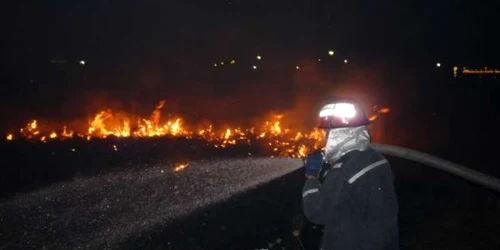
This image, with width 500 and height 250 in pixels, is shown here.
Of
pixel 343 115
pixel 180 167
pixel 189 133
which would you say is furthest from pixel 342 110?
pixel 189 133

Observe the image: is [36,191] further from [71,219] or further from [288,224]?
[288,224]

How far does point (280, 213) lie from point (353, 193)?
5448mm

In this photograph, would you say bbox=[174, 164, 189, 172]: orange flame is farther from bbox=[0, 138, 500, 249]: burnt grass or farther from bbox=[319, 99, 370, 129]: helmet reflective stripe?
bbox=[319, 99, 370, 129]: helmet reflective stripe

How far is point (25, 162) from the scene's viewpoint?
41.7 feet

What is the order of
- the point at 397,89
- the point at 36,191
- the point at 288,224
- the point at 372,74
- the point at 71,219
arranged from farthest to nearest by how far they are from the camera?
the point at 372,74 < the point at 397,89 < the point at 36,191 < the point at 71,219 < the point at 288,224

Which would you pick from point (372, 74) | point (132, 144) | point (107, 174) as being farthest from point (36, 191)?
point (372, 74)

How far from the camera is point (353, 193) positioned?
299 centimetres

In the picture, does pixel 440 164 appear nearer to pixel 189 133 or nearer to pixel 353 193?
pixel 353 193

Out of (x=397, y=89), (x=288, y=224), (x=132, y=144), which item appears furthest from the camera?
(x=397, y=89)

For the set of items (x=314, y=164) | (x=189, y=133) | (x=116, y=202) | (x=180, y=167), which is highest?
(x=314, y=164)

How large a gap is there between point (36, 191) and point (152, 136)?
561cm

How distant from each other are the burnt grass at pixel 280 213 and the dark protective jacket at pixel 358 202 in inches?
103

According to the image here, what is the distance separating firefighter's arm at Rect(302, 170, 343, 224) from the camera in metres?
3.00

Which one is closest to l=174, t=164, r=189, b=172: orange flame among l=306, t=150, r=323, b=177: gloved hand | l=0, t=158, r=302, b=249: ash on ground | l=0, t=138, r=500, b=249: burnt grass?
l=0, t=158, r=302, b=249: ash on ground
